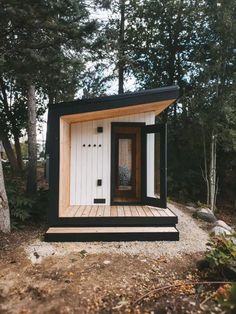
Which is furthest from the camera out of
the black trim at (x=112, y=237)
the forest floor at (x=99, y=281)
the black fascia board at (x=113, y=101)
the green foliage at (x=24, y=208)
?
the green foliage at (x=24, y=208)

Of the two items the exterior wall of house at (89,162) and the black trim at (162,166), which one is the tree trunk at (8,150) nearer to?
the exterior wall of house at (89,162)

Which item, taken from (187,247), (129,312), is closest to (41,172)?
(187,247)

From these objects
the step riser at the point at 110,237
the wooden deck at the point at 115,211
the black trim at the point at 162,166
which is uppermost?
the black trim at the point at 162,166

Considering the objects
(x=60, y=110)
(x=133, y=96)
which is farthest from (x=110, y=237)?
(x=133, y=96)

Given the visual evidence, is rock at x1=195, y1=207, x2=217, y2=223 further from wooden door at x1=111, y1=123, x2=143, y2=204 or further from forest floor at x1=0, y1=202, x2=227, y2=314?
forest floor at x1=0, y1=202, x2=227, y2=314

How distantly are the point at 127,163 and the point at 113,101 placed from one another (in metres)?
1.70

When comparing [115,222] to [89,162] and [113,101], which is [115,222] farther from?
[113,101]

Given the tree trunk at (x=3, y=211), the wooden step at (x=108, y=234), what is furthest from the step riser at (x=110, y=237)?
the tree trunk at (x=3, y=211)

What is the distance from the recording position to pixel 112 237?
14.3 feet

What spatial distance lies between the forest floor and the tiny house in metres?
0.49

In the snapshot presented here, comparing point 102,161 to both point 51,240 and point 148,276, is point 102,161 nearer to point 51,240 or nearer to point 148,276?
point 51,240

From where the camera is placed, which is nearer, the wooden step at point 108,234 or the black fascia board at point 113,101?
the wooden step at point 108,234

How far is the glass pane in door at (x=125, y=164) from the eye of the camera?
598 cm

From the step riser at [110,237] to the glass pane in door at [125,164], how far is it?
175 centimetres
